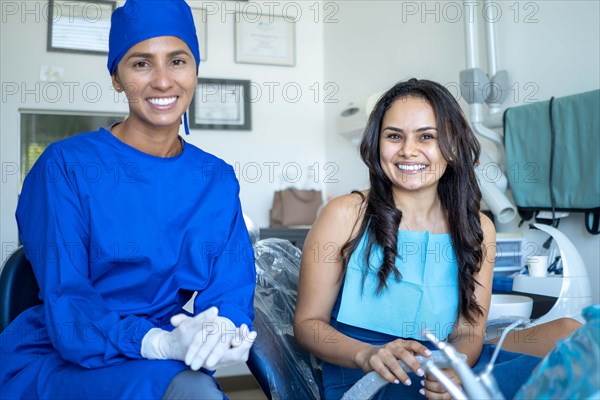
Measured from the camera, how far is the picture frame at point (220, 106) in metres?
3.72

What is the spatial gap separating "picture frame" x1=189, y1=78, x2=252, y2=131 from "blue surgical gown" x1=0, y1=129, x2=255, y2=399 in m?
2.45

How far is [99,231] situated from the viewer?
1129mm

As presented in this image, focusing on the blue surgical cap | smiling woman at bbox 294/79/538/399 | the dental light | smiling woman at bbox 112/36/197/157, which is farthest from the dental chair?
the dental light

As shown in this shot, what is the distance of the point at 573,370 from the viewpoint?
2.31 ft

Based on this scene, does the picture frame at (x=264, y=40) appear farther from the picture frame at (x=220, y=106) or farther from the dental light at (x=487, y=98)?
the dental light at (x=487, y=98)

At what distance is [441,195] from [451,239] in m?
0.14

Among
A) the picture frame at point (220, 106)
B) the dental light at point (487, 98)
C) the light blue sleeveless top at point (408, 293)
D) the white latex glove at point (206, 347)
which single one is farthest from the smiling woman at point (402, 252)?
the picture frame at point (220, 106)

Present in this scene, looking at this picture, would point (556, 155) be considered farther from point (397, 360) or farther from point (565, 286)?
point (397, 360)

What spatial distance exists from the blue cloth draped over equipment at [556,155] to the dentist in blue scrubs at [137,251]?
1174 mm

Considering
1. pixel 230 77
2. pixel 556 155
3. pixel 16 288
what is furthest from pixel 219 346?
pixel 230 77

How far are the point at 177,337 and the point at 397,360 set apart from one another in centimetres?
37

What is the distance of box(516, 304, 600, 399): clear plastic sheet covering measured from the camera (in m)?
0.68

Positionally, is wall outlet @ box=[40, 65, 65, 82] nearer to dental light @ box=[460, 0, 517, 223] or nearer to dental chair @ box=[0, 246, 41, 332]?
dental light @ box=[460, 0, 517, 223]

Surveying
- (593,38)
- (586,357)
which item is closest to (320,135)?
(593,38)
